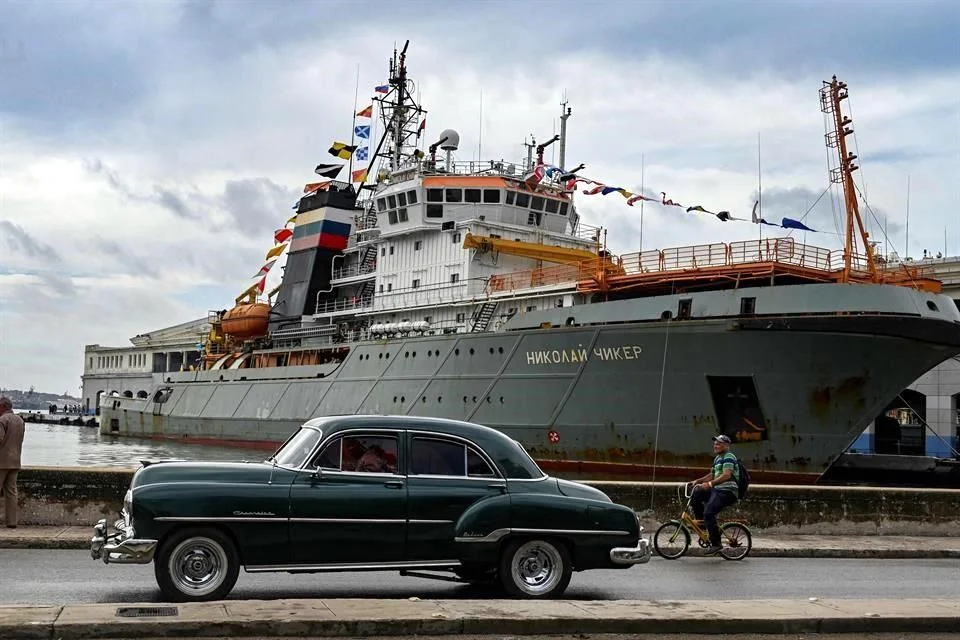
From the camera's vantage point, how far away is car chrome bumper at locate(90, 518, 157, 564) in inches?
324

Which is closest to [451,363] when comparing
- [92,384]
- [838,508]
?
[838,508]

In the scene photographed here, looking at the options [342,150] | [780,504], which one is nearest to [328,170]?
[342,150]

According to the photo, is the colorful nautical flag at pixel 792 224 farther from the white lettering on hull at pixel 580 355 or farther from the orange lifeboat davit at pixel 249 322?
the orange lifeboat davit at pixel 249 322

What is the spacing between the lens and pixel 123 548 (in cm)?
824

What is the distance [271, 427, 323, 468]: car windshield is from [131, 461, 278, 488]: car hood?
139 millimetres

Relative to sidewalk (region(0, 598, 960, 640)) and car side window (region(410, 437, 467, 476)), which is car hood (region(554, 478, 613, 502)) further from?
sidewalk (region(0, 598, 960, 640))

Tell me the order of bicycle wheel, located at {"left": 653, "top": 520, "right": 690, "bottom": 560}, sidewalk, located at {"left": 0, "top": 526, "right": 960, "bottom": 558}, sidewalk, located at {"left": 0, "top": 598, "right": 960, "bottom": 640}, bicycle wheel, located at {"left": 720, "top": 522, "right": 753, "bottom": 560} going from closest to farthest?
sidewalk, located at {"left": 0, "top": 598, "right": 960, "bottom": 640}, sidewalk, located at {"left": 0, "top": 526, "right": 960, "bottom": 558}, bicycle wheel, located at {"left": 653, "top": 520, "right": 690, "bottom": 560}, bicycle wheel, located at {"left": 720, "top": 522, "right": 753, "bottom": 560}

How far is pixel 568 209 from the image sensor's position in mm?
40344

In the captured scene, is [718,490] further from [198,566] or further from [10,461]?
[10,461]

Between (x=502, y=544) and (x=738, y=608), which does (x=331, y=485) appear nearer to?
(x=502, y=544)

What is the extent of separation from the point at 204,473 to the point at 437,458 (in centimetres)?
190

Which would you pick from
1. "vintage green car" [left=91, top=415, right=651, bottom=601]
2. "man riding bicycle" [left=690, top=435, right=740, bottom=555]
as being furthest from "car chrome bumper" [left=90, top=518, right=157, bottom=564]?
"man riding bicycle" [left=690, top=435, right=740, bottom=555]

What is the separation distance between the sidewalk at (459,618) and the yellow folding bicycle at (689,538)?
13.6 ft

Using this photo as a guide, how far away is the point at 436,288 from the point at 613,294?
8.62m
